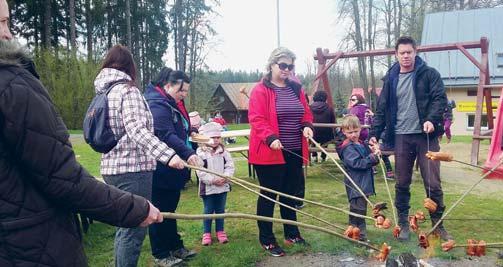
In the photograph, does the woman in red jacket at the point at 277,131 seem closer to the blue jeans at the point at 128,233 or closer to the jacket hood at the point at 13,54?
the blue jeans at the point at 128,233

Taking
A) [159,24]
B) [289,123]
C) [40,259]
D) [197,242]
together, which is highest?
[159,24]

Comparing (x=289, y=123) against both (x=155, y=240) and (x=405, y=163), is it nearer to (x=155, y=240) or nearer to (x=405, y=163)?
(x=405, y=163)

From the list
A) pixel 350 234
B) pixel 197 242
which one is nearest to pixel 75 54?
pixel 197 242

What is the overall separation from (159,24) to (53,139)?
3822cm

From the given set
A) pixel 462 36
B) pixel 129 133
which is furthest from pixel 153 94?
pixel 462 36

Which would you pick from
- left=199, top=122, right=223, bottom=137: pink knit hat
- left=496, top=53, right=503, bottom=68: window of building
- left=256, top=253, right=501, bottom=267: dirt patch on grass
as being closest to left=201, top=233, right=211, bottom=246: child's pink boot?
left=256, top=253, right=501, bottom=267: dirt patch on grass

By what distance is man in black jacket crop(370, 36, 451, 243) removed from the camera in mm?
4945

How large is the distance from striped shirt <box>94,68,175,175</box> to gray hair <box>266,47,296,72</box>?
1.68 m

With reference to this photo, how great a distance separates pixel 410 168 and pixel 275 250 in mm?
1783

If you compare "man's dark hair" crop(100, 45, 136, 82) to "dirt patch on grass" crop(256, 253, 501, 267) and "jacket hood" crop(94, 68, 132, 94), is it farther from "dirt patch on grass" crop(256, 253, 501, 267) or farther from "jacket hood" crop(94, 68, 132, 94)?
"dirt patch on grass" crop(256, 253, 501, 267)

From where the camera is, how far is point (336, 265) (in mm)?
4434

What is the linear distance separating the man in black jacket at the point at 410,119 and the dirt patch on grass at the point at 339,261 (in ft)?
1.90

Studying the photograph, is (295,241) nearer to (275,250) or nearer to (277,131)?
(275,250)

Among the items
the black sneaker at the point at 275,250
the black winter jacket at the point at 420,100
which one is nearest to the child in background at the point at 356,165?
the black winter jacket at the point at 420,100
